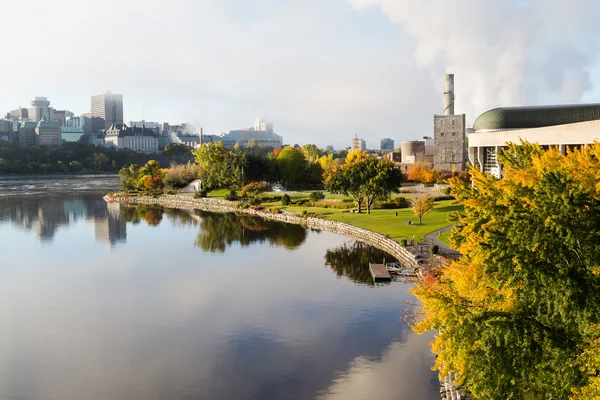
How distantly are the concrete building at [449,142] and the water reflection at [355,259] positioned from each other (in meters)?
68.3

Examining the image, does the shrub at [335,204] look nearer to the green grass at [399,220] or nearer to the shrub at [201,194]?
the green grass at [399,220]

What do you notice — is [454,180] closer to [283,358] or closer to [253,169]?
[283,358]

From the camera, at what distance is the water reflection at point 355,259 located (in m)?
41.0

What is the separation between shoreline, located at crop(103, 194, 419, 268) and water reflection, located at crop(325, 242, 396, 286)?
1.08m

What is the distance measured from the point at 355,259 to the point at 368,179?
2130cm

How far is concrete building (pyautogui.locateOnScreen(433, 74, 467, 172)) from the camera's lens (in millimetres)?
116625

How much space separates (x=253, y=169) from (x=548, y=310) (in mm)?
89560

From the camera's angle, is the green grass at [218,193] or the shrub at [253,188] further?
the green grass at [218,193]

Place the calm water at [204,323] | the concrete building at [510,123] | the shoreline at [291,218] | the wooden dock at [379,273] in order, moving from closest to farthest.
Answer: the calm water at [204,323] < the wooden dock at [379,273] < the shoreline at [291,218] < the concrete building at [510,123]

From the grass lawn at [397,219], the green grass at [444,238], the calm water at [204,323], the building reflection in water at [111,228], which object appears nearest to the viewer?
the calm water at [204,323]

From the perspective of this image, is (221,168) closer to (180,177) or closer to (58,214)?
(180,177)

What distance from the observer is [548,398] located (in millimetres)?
16766

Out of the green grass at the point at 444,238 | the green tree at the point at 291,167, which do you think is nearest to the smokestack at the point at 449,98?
the green tree at the point at 291,167

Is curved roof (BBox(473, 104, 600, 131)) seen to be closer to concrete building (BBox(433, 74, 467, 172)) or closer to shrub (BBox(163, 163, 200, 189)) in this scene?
concrete building (BBox(433, 74, 467, 172))
